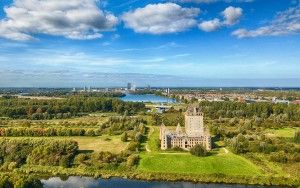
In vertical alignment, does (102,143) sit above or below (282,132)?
below

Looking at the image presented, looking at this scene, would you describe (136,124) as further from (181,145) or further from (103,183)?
(103,183)

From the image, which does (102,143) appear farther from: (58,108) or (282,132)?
(58,108)

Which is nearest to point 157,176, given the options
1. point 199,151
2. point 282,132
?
point 199,151

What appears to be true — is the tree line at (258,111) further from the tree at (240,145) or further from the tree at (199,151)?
the tree at (199,151)

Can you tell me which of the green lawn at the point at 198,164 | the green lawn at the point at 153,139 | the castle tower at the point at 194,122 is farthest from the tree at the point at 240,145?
the green lawn at the point at 153,139

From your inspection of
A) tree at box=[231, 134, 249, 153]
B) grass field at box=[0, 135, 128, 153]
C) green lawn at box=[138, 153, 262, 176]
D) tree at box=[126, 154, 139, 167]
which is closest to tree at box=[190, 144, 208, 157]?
green lawn at box=[138, 153, 262, 176]
